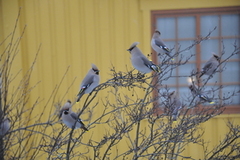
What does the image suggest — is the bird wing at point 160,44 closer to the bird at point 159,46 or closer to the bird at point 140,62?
the bird at point 159,46

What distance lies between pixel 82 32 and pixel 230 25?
2376 mm

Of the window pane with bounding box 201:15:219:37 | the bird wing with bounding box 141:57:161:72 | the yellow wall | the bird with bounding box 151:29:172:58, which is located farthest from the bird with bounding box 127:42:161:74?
the window pane with bounding box 201:15:219:37

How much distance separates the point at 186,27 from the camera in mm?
5934

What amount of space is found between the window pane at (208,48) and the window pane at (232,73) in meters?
0.31

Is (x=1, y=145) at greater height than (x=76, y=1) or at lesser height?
lesser

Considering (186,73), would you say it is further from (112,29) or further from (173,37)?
(112,29)

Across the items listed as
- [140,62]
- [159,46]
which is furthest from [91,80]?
[159,46]

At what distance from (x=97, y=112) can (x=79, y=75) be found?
2.19 ft

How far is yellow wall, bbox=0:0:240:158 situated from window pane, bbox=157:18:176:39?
206 millimetres

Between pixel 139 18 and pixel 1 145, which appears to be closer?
pixel 1 145

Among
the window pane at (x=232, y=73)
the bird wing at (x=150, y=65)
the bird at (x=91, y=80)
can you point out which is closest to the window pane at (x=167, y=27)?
the window pane at (x=232, y=73)

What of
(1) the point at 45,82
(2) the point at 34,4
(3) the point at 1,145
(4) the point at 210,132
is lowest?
(3) the point at 1,145

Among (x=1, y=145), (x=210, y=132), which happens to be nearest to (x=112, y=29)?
(x=210, y=132)

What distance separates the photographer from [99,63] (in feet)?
19.6
